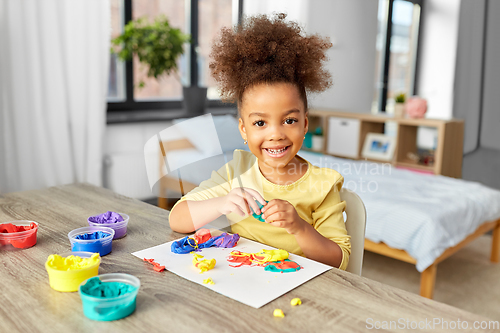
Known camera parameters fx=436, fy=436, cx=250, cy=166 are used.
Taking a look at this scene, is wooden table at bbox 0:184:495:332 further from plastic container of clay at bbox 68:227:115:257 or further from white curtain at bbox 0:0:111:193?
white curtain at bbox 0:0:111:193

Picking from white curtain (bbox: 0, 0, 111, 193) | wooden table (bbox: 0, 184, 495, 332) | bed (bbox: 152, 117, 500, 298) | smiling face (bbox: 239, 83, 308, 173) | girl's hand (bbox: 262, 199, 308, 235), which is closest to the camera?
wooden table (bbox: 0, 184, 495, 332)

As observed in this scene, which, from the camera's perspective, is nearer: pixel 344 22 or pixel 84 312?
pixel 84 312

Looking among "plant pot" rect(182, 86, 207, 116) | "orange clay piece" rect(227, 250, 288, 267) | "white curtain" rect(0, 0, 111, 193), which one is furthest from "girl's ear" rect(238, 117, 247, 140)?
"plant pot" rect(182, 86, 207, 116)

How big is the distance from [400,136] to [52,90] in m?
2.48

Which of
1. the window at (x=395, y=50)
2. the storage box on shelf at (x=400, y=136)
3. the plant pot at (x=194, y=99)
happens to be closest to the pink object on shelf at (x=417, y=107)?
the storage box on shelf at (x=400, y=136)

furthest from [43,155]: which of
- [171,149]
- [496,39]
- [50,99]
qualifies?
[496,39]

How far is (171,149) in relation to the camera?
3.19 ft

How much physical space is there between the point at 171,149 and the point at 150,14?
2.76m

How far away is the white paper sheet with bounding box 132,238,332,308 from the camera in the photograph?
72 cm

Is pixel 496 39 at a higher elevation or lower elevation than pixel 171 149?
higher

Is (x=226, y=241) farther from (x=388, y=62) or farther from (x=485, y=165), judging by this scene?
(x=388, y=62)

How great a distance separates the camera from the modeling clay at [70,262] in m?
0.77

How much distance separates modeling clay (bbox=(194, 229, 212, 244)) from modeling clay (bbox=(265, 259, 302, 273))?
182 millimetres

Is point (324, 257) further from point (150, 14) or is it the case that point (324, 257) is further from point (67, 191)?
point (150, 14)
